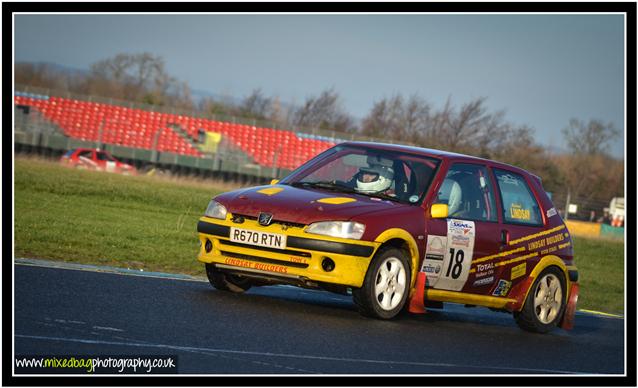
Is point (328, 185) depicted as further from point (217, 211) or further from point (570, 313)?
point (570, 313)

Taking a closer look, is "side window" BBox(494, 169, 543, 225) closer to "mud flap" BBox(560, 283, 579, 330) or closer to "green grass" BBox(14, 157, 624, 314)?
"mud flap" BBox(560, 283, 579, 330)

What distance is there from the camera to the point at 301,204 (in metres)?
8.87

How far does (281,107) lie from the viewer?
74.1 metres

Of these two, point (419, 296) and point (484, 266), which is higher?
point (484, 266)

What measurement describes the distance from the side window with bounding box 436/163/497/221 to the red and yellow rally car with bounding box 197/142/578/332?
12 millimetres

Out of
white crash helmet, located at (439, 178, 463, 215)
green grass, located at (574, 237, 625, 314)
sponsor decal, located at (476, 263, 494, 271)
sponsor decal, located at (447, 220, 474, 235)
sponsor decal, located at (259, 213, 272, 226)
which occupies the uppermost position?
white crash helmet, located at (439, 178, 463, 215)

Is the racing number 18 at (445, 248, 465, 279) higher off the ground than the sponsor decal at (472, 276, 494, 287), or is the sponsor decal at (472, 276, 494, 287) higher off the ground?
the racing number 18 at (445, 248, 465, 279)

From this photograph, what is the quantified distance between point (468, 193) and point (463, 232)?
1.70 feet

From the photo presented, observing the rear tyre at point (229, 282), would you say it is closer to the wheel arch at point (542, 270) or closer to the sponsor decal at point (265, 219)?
the sponsor decal at point (265, 219)

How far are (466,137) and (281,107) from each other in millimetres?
24056

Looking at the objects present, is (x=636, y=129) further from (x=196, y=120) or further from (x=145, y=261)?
(x=196, y=120)

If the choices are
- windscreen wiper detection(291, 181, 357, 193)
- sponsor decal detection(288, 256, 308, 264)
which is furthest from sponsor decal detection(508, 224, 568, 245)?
sponsor decal detection(288, 256, 308, 264)

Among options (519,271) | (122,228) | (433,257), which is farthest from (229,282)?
(122,228)

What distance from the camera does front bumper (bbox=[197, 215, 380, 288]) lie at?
856 centimetres
